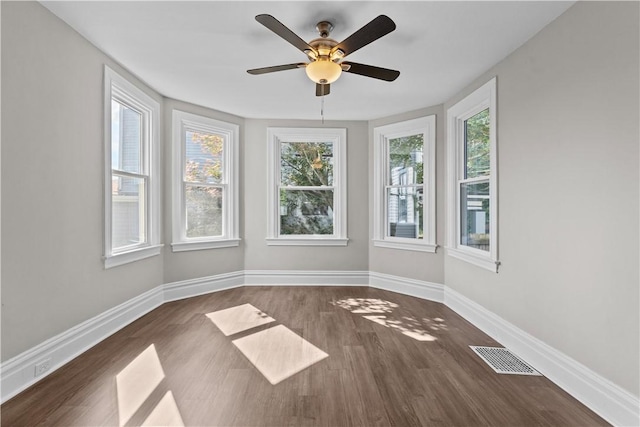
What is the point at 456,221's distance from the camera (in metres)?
3.92

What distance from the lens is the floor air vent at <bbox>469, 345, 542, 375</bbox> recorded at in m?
2.39

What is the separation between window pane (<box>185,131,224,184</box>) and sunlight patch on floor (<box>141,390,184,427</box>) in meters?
2.97

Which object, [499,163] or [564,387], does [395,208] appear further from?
[564,387]

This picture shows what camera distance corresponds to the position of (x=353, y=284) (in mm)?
4930

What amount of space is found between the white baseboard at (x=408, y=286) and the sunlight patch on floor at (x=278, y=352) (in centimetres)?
204

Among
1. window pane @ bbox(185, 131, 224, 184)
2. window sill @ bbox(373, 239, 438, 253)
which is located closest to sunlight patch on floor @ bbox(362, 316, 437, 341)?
window sill @ bbox(373, 239, 438, 253)

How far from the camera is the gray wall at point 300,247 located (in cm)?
486

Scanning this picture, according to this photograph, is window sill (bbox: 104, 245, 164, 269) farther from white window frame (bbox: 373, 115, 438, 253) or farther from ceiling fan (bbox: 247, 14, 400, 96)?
white window frame (bbox: 373, 115, 438, 253)

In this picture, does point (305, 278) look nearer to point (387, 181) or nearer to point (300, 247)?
point (300, 247)

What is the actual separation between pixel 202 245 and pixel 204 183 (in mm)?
862

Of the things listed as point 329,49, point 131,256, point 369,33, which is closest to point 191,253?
point 131,256

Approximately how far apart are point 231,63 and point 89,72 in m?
1.20

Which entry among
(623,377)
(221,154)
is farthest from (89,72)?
(623,377)

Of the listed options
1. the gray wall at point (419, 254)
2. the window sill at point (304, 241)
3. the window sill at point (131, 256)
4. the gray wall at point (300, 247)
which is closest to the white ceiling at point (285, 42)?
the gray wall at point (419, 254)
